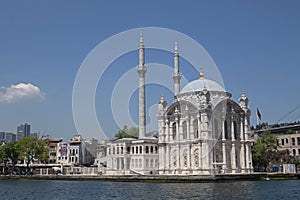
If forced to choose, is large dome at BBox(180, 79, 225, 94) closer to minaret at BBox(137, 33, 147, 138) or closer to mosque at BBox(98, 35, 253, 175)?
mosque at BBox(98, 35, 253, 175)

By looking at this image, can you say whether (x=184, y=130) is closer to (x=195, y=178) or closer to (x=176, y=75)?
(x=195, y=178)

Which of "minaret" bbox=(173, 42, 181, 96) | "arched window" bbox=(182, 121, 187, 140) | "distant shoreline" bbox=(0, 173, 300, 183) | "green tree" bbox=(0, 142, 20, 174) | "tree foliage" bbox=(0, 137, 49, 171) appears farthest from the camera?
"green tree" bbox=(0, 142, 20, 174)

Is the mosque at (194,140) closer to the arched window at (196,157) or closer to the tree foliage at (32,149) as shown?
the arched window at (196,157)

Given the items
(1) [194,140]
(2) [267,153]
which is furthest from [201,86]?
(2) [267,153]

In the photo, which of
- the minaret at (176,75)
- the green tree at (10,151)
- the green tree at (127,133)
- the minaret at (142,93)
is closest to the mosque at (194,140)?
the minaret at (142,93)

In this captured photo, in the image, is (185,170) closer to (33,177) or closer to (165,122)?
(165,122)

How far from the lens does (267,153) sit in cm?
8081

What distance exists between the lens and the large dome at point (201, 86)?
7650 cm

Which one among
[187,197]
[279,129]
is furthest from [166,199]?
[279,129]

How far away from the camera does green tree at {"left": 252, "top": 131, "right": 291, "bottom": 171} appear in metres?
80.8

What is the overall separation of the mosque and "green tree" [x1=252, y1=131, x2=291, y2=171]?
6.89 meters

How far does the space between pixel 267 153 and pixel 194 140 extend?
19372mm

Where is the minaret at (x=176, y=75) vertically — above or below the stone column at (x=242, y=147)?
above

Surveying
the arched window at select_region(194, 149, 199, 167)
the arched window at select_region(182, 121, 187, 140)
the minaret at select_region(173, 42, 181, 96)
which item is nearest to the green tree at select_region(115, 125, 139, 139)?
the minaret at select_region(173, 42, 181, 96)
